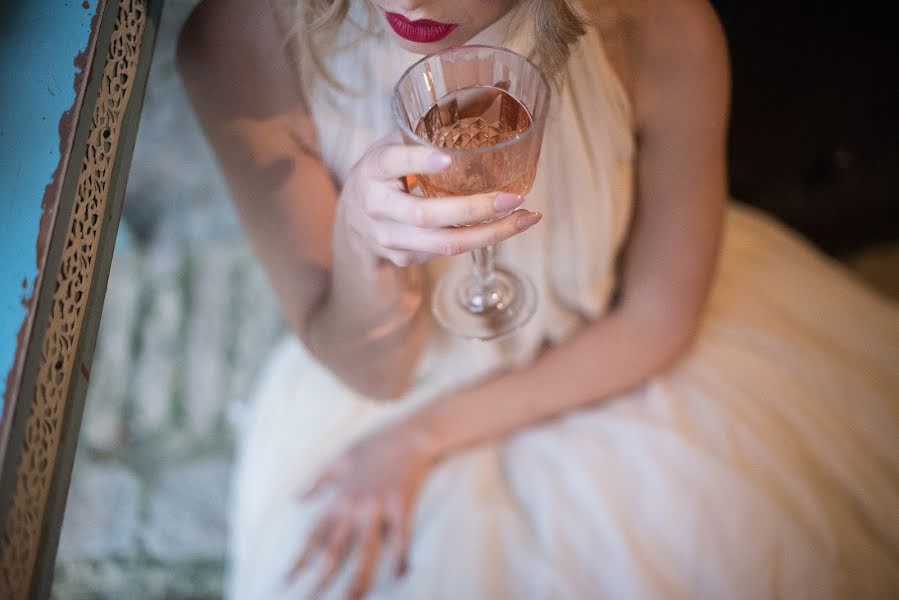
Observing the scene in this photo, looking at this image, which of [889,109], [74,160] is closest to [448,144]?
[74,160]

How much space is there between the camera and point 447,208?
1.90 feet

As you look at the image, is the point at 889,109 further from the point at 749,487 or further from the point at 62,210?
the point at 62,210

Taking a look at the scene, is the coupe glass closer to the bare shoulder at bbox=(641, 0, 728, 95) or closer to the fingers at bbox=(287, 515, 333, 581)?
the bare shoulder at bbox=(641, 0, 728, 95)

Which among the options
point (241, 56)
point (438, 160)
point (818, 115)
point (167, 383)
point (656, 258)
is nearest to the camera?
point (438, 160)

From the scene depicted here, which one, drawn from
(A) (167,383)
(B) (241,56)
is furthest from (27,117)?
(A) (167,383)

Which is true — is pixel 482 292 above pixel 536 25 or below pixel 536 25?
below

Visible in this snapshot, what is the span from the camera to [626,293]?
1.17 meters

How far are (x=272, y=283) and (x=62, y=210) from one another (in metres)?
0.52

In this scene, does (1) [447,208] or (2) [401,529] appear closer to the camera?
(1) [447,208]

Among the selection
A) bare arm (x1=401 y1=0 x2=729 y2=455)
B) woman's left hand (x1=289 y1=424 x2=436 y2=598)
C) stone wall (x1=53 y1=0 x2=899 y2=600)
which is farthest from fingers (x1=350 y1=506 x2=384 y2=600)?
stone wall (x1=53 y1=0 x2=899 y2=600)

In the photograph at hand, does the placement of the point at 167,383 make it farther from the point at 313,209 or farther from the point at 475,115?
the point at 475,115

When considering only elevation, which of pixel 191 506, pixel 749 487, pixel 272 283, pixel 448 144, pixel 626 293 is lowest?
pixel 191 506

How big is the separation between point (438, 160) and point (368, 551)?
770mm

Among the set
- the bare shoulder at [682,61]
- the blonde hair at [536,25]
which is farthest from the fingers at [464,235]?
the bare shoulder at [682,61]
